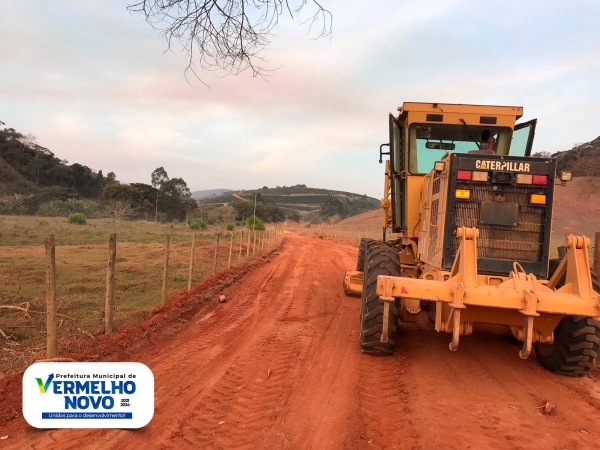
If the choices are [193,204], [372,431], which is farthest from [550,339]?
[193,204]

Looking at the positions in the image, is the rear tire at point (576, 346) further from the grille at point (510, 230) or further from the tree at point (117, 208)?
the tree at point (117, 208)

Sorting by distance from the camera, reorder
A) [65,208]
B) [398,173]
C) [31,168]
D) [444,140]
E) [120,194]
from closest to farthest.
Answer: [444,140]
[398,173]
[65,208]
[120,194]
[31,168]

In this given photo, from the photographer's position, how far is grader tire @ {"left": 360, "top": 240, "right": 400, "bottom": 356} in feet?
17.9

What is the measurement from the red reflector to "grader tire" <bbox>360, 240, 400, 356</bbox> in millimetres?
1398

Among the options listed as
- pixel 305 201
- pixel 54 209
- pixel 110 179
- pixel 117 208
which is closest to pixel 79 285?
pixel 117 208

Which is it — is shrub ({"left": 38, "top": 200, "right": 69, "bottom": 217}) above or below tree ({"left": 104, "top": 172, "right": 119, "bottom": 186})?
below

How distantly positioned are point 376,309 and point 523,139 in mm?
3901

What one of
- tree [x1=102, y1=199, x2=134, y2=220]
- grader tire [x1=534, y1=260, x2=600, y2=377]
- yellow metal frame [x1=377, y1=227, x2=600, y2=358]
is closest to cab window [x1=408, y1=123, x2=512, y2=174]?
yellow metal frame [x1=377, y1=227, x2=600, y2=358]

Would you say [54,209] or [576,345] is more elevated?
[54,209]

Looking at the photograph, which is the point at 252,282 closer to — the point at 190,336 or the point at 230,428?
the point at 190,336

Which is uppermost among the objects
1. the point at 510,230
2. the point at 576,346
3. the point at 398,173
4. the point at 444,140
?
the point at 444,140

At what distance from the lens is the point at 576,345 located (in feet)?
16.4

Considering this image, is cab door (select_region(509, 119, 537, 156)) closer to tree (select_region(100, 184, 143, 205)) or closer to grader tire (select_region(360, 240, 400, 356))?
grader tire (select_region(360, 240, 400, 356))

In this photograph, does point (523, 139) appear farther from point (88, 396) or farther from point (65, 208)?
point (65, 208)
